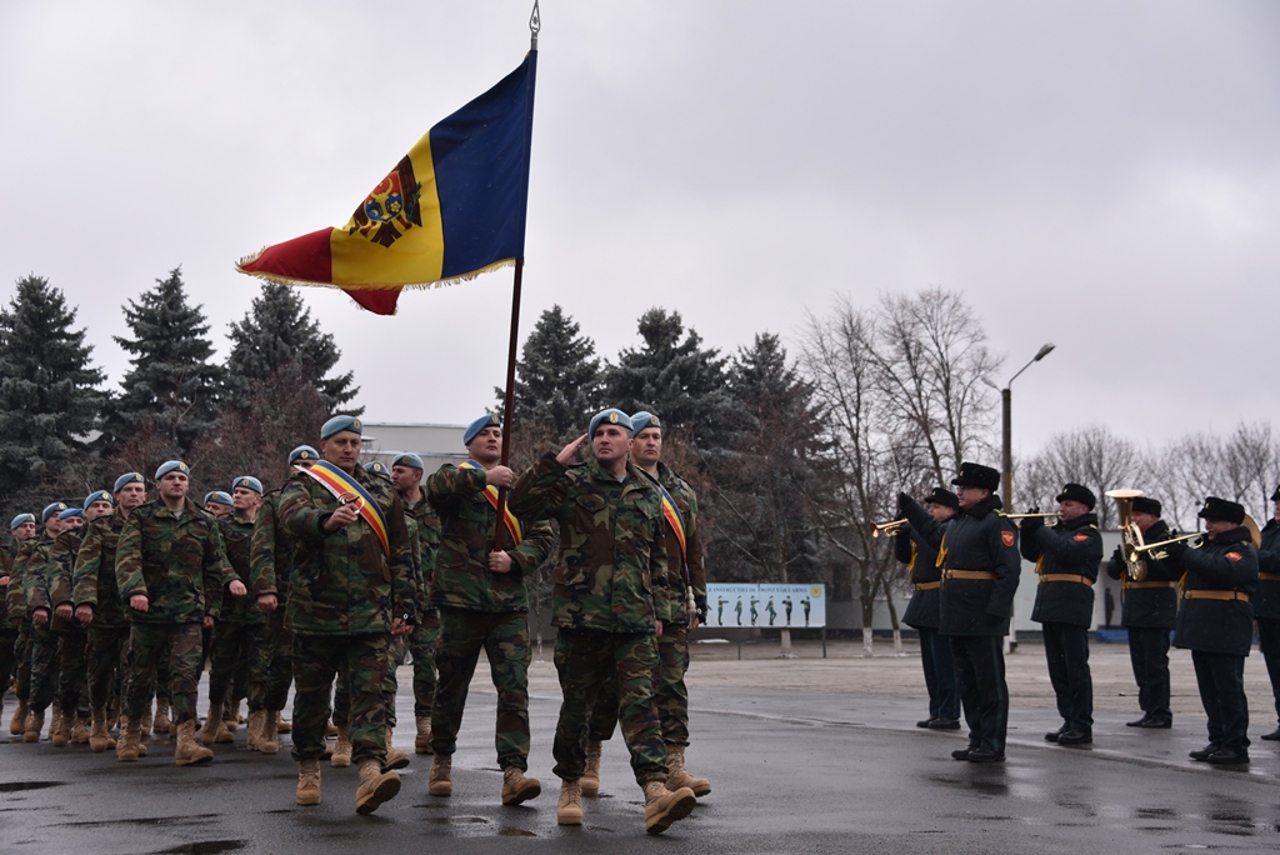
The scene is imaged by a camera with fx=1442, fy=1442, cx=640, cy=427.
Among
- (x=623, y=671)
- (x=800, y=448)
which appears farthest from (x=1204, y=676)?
(x=800, y=448)

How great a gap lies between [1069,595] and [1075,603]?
3.5 inches

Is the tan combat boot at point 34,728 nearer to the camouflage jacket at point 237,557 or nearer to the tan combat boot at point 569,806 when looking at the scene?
the camouflage jacket at point 237,557

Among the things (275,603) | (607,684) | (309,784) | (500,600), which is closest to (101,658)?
(275,603)

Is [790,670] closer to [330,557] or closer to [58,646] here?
[58,646]

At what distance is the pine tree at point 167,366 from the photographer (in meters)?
56.3

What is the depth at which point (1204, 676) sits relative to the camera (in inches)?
469

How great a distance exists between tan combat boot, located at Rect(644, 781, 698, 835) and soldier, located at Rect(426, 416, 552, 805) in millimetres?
1318

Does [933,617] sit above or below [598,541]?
below

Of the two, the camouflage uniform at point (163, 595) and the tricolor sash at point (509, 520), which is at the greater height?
the tricolor sash at point (509, 520)

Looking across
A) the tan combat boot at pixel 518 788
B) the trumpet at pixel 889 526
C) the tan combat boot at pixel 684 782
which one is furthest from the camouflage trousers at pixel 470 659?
the trumpet at pixel 889 526

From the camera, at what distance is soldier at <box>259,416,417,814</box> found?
27.0ft

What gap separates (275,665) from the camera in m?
11.3

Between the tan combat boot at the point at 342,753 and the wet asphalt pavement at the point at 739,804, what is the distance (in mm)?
315

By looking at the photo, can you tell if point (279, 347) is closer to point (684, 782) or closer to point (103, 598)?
point (103, 598)
